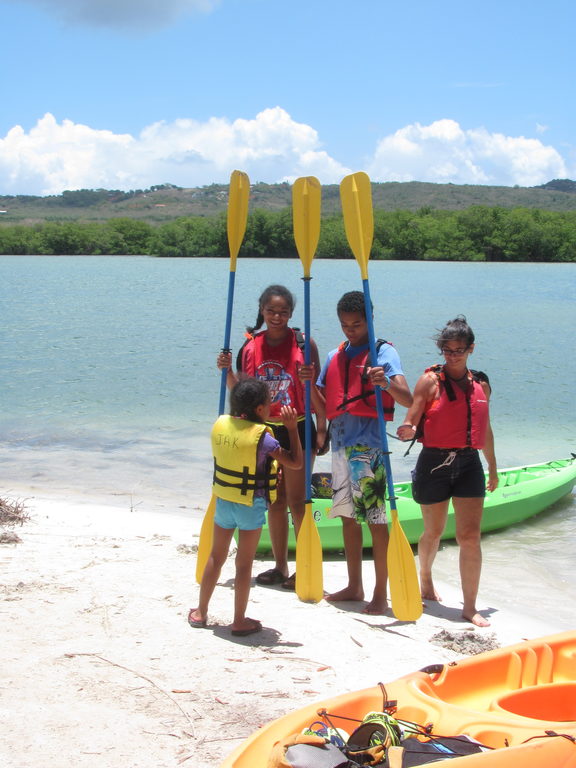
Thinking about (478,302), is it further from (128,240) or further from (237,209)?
(128,240)

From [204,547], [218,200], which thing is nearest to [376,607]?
[204,547]

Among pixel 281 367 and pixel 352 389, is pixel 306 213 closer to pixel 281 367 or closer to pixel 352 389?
pixel 281 367

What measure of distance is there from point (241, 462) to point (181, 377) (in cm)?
1337

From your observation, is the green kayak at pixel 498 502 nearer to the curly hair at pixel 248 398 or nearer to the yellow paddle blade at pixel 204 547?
the yellow paddle blade at pixel 204 547

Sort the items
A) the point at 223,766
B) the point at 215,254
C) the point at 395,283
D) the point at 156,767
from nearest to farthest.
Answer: the point at 223,766, the point at 156,767, the point at 395,283, the point at 215,254

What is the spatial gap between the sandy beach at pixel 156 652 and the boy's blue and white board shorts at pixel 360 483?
575 mm

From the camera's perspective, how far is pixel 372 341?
14.0 ft

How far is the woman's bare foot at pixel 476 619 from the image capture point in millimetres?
4660

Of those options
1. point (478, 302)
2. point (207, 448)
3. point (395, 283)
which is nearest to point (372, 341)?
point (207, 448)

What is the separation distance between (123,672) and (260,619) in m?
0.96

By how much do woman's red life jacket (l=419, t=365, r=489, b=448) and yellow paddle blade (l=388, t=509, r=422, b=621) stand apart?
0.52m

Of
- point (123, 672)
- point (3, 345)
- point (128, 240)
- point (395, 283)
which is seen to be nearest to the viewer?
point (123, 672)

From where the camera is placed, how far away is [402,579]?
14.2 feet

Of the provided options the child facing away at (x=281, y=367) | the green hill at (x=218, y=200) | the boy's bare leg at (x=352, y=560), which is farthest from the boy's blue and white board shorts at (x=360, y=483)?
the green hill at (x=218, y=200)
